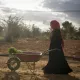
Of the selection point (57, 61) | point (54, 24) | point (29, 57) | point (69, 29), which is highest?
point (69, 29)

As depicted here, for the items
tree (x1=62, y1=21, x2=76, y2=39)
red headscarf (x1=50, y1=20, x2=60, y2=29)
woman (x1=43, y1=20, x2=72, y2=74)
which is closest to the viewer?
red headscarf (x1=50, y1=20, x2=60, y2=29)

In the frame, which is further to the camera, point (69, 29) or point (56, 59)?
point (69, 29)

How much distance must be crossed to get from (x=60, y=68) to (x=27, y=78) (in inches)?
51.2

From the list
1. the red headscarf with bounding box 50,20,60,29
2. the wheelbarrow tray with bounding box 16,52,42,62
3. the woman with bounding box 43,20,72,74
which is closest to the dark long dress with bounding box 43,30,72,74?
the woman with bounding box 43,20,72,74

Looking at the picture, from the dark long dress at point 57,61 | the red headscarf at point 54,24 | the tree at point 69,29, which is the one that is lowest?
the dark long dress at point 57,61

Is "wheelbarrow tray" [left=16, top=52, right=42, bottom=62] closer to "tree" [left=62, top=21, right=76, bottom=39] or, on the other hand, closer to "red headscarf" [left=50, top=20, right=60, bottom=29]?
"red headscarf" [left=50, top=20, right=60, bottom=29]

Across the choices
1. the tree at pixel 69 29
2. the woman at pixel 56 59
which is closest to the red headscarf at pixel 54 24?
the woman at pixel 56 59

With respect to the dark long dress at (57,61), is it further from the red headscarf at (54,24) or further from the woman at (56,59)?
the red headscarf at (54,24)

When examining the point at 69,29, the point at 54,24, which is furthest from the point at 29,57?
the point at 69,29

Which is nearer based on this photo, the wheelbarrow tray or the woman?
the wheelbarrow tray

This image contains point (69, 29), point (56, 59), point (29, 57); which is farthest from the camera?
point (69, 29)

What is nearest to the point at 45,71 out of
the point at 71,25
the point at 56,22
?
the point at 56,22

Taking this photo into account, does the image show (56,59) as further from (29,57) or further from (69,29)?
(69,29)

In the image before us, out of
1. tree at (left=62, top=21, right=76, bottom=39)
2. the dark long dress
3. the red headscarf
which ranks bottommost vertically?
the dark long dress
